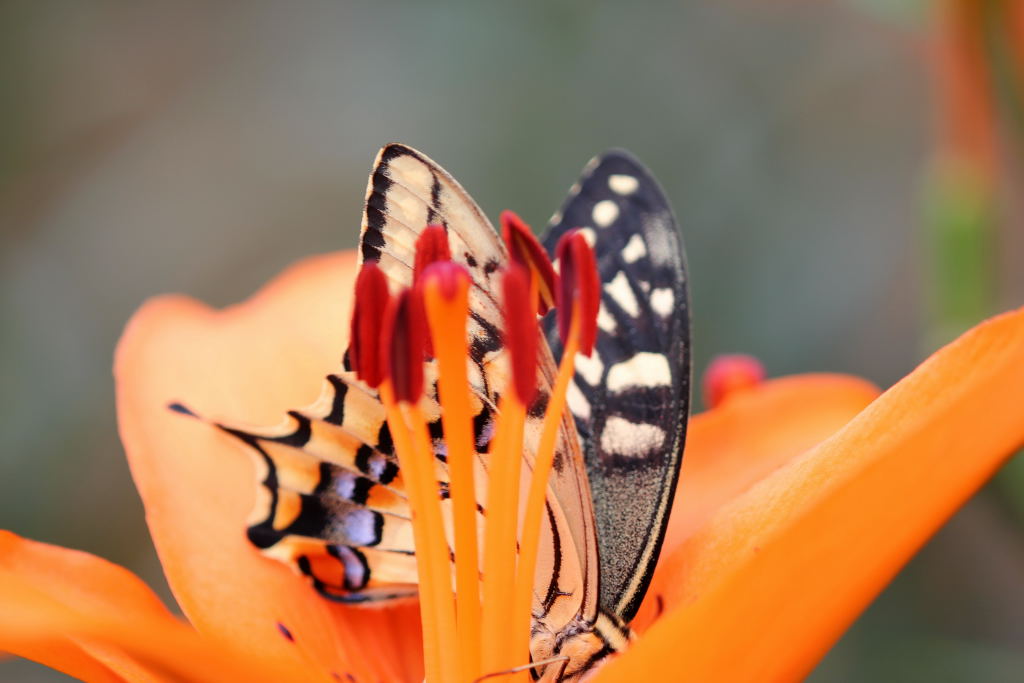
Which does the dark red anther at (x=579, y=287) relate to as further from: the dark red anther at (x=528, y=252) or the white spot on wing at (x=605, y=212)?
the white spot on wing at (x=605, y=212)

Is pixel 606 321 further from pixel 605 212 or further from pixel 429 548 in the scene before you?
pixel 429 548

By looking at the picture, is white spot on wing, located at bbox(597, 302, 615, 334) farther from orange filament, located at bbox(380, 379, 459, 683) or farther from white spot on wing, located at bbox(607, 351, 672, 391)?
orange filament, located at bbox(380, 379, 459, 683)

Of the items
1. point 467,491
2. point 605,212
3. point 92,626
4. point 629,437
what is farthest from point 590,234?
point 92,626

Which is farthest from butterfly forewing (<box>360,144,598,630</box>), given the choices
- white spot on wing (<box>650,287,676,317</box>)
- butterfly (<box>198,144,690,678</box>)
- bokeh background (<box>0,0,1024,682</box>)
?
bokeh background (<box>0,0,1024,682</box>)

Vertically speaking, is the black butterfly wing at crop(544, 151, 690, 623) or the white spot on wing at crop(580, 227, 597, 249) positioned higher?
the white spot on wing at crop(580, 227, 597, 249)

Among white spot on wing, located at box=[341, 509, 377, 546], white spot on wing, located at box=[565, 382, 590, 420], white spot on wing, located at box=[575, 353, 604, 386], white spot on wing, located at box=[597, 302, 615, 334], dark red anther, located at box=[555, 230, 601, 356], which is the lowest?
white spot on wing, located at box=[341, 509, 377, 546]

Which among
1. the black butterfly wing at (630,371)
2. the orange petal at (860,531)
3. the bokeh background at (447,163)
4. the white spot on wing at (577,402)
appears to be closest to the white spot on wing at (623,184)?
the black butterfly wing at (630,371)
